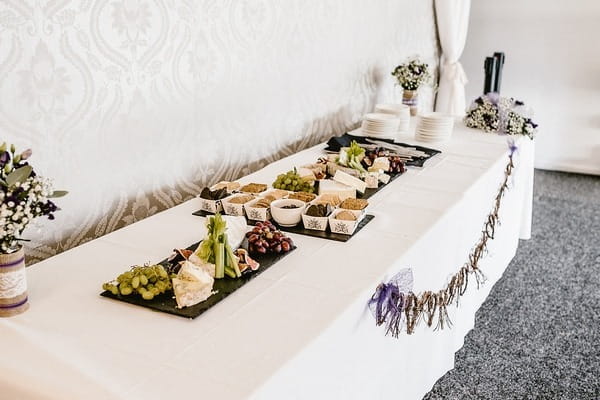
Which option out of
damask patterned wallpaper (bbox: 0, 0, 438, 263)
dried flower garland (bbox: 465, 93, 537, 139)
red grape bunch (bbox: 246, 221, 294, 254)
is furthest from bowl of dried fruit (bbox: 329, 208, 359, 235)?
dried flower garland (bbox: 465, 93, 537, 139)

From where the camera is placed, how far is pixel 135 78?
186cm

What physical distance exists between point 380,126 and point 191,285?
1694mm

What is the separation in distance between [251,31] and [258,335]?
1374mm

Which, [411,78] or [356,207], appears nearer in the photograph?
[356,207]

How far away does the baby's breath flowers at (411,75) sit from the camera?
3320mm

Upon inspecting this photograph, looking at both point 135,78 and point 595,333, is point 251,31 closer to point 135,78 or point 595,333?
point 135,78

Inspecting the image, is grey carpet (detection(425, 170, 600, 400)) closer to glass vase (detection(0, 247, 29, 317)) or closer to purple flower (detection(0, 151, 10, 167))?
glass vase (detection(0, 247, 29, 317))

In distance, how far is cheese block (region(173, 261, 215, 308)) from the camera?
50.9 inches

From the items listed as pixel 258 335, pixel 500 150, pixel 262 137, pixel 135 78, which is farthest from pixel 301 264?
pixel 500 150

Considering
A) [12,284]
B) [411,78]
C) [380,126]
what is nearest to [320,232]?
[12,284]

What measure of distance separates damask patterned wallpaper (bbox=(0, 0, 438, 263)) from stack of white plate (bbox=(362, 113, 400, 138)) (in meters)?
0.21

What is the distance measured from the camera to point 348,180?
6.70 feet

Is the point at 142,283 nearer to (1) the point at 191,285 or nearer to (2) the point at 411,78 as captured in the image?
(1) the point at 191,285

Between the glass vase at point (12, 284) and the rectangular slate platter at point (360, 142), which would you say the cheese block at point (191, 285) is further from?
the rectangular slate platter at point (360, 142)
